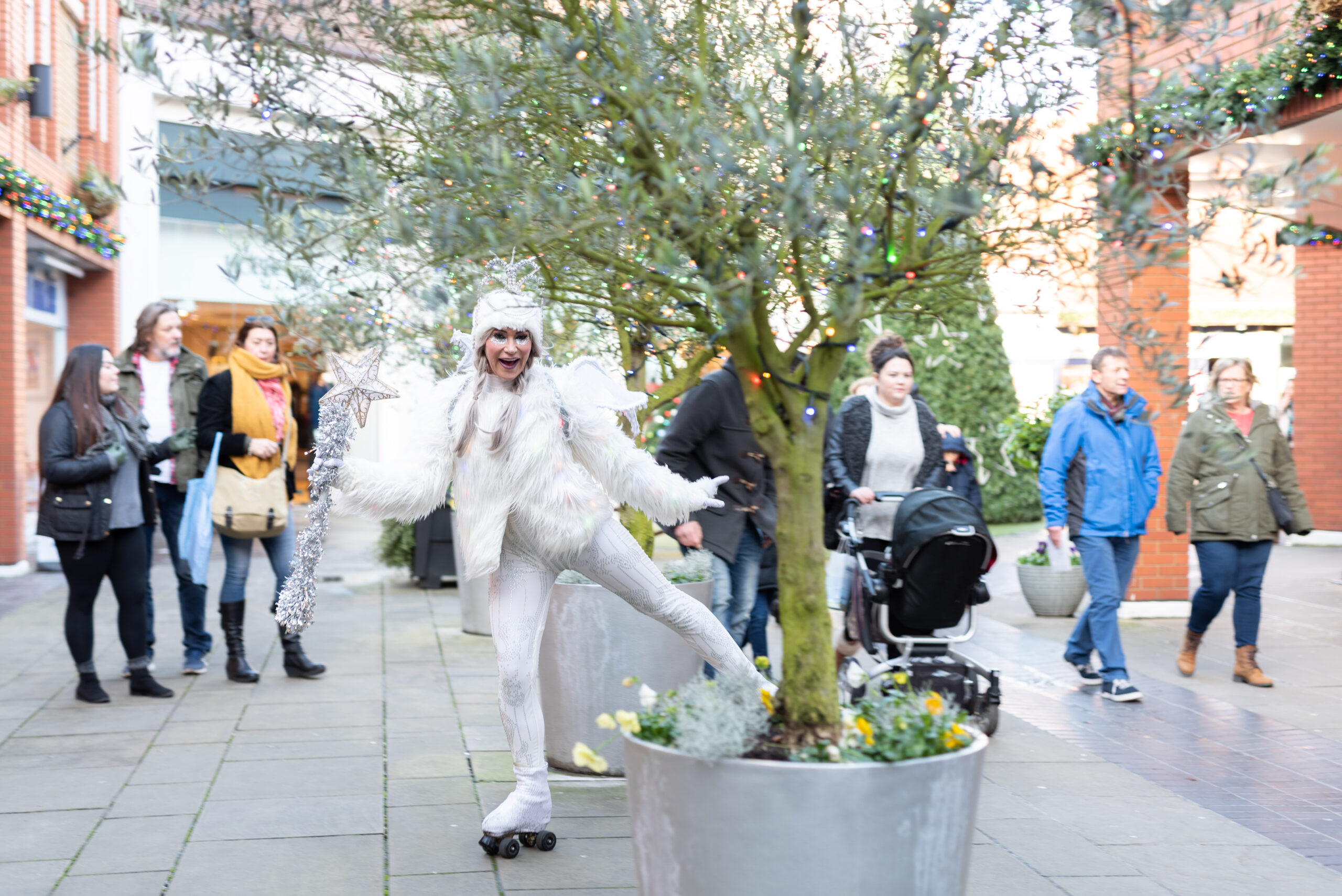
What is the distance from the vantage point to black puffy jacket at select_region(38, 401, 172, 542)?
20.8ft

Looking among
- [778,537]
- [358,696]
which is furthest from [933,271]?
[358,696]

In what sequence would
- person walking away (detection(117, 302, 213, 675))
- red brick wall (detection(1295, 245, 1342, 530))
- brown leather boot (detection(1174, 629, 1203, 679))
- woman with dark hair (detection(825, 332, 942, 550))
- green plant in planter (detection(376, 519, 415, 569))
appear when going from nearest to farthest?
woman with dark hair (detection(825, 332, 942, 550)) → person walking away (detection(117, 302, 213, 675)) → brown leather boot (detection(1174, 629, 1203, 679)) → green plant in planter (detection(376, 519, 415, 569)) → red brick wall (detection(1295, 245, 1342, 530))

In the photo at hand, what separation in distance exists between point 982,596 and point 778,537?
2.87 m

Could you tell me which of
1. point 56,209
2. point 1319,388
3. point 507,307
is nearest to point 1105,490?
point 507,307

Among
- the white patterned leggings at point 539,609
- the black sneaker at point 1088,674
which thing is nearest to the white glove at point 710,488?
the white patterned leggings at point 539,609

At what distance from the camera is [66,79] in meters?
15.5

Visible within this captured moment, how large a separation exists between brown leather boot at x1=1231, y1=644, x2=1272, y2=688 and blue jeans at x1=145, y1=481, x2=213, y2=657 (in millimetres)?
5983

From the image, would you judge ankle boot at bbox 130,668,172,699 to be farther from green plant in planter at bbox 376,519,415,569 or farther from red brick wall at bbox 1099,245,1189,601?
red brick wall at bbox 1099,245,1189,601

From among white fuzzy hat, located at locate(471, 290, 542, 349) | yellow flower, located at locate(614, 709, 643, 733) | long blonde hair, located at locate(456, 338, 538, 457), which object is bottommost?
yellow flower, located at locate(614, 709, 643, 733)

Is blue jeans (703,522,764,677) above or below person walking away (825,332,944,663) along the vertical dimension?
below

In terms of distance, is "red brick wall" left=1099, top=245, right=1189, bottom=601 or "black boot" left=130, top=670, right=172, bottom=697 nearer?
"black boot" left=130, top=670, right=172, bottom=697

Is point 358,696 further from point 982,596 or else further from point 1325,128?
point 1325,128

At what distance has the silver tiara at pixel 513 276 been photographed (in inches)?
157

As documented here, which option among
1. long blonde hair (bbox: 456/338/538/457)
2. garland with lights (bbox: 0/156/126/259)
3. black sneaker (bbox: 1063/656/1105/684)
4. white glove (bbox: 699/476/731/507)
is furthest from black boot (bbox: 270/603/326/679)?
garland with lights (bbox: 0/156/126/259)
